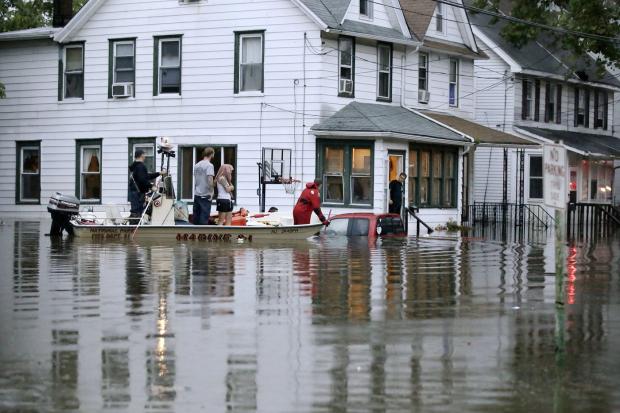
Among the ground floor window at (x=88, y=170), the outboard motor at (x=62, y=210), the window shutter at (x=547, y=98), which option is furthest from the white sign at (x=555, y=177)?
the window shutter at (x=547, y=98)

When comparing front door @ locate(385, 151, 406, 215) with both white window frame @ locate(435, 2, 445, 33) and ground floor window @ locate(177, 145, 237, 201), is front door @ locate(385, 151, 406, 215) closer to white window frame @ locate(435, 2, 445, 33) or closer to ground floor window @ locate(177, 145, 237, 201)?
ground floor window @ locate(177, 145, 237, 201)

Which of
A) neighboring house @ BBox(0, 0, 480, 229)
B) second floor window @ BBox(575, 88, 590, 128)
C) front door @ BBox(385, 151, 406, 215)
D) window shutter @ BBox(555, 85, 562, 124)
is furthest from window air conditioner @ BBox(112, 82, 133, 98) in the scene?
second floor window @ BBox(575, 88, 590, 128)

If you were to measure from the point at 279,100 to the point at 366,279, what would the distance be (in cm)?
1815

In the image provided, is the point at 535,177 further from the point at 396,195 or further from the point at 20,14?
the point at 20,14

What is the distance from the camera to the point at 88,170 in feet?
128

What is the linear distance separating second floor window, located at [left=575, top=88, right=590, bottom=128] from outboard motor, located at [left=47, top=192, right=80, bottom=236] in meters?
32.5

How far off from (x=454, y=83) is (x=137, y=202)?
17.7m

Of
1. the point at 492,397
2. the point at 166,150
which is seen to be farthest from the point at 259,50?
the point at 492,397

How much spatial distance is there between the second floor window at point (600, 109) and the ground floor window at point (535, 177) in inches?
319

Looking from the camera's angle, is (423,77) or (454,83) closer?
(423,77)

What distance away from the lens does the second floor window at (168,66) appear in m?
37.1

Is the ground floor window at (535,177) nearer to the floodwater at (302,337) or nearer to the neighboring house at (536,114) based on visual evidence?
the neighboring house at (536,114)

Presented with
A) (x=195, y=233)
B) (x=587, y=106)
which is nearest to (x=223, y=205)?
(x=195, y=233)

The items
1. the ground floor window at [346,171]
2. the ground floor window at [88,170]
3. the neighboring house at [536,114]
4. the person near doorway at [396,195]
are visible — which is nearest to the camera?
the person near doorway at [396,195]
